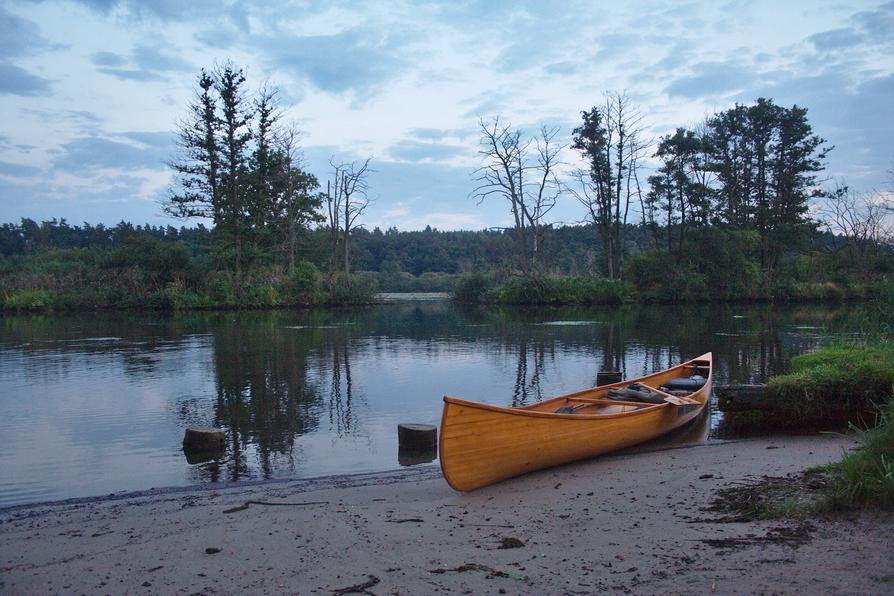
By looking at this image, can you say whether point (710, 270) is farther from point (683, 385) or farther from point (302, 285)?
point (683, 385)

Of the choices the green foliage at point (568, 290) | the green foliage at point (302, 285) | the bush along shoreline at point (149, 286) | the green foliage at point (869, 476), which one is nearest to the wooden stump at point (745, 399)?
the green foliage at point (869, 476)

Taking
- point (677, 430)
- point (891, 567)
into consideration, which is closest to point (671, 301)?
point (677, 430)

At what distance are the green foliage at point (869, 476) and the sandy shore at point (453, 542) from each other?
17cm

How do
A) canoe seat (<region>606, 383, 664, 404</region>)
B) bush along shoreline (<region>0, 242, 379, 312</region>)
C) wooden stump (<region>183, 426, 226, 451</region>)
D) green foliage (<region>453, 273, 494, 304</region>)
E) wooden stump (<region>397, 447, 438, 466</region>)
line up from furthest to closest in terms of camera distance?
green foliage (<region>453, 273, 494, 304</region>) → bush along shoreline (<region>0, 242, 379, 312</region>) → canoe seat (<region>606, 383, 664, 404</region>) → wooden stump (<region>183, 426, 226, 451</region>) → wooden stump (<region>397, 447, 438, 466</region>)

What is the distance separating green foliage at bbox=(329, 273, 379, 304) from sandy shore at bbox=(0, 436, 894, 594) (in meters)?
38.5

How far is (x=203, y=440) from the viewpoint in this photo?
330 inches

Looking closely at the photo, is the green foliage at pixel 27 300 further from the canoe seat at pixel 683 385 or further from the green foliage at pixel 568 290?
the canoe seat at pixel 683 385

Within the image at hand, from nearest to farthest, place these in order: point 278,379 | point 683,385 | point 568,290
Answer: point 683,385 < point 278,379 < point 568,290

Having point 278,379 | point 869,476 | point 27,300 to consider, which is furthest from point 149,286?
point 869,476

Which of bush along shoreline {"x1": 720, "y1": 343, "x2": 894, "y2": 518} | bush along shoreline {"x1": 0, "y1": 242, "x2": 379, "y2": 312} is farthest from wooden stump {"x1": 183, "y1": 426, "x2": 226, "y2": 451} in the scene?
bush along shoreline {"x1": 0, "y1": 242, "x2": 379, "y2": 312}

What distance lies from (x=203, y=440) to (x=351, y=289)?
3696 centimetres

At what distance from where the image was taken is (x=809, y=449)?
7371mm

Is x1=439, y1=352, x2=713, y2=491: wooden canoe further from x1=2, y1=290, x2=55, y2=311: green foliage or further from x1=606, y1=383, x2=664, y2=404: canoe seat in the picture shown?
x1=2, y1=290, x2=55, y2=311: green foliage

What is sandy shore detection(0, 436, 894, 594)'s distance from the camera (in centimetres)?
387
